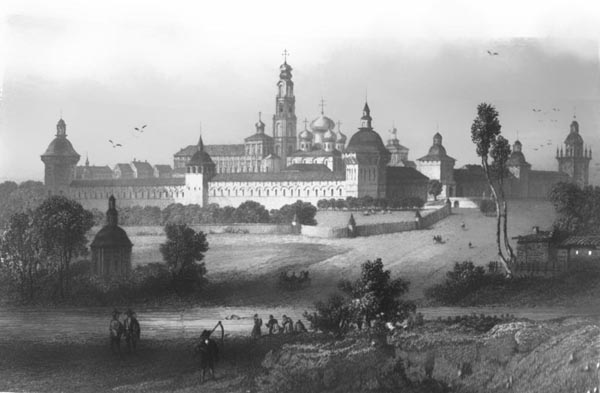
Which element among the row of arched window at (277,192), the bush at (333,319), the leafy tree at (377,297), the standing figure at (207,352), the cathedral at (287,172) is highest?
the cathedral at (287,172)

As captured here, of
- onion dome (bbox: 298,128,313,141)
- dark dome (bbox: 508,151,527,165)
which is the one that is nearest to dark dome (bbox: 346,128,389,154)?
onion dome (bbox: 298,128,313,141)

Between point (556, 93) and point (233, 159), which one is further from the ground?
point (556, 93)

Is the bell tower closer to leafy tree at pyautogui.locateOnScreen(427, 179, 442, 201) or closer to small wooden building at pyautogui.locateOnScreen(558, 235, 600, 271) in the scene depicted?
leafy tree at pyautogui.locateOnScreen(427, 179, 442, 201)

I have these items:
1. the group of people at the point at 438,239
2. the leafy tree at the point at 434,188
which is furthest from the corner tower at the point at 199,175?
the group of people at the point at 438,239

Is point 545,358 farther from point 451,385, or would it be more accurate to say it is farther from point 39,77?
point 39,77

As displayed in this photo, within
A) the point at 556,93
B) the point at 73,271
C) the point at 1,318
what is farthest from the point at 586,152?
the point at 1,318

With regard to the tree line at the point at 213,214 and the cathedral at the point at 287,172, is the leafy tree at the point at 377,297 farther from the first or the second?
the tree line at the point at 213,214

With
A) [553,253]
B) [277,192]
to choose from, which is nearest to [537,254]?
[553,253]
